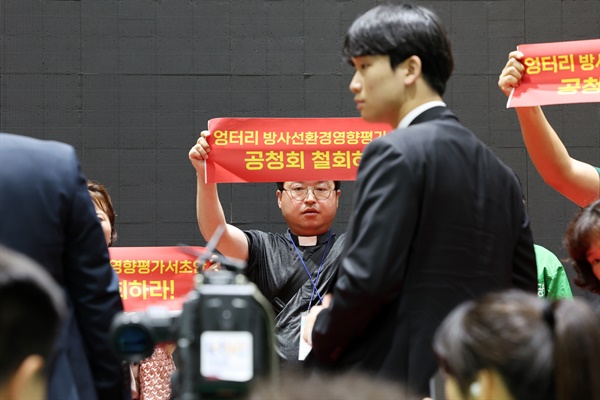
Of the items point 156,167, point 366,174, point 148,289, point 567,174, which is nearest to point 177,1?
point 156,167

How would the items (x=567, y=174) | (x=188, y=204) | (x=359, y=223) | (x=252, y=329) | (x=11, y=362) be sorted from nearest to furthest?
(x=11, y=362) < (x=252, y=329) < (x=359, y=223) < (x=567, y=174) < (x=188, y=204)

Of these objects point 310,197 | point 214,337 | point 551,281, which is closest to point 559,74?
point 551,281

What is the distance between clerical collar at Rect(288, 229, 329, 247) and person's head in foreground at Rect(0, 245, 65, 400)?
2496 millimetres

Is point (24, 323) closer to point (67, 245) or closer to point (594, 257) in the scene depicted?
point (67, 245)

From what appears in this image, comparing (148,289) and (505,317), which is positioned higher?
(505,317)

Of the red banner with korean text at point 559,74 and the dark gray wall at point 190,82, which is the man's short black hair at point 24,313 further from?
the dark gray wall at point 190,82

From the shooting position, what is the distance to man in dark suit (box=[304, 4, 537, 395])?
6.27ft

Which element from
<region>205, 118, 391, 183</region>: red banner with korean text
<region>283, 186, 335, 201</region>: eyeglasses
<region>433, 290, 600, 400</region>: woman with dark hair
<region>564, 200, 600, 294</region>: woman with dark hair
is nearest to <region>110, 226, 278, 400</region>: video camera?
<region>433, 290, 600, 400</region>: woman with dark hair

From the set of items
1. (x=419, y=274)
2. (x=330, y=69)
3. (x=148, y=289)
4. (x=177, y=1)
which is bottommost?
(x=148, y=289)

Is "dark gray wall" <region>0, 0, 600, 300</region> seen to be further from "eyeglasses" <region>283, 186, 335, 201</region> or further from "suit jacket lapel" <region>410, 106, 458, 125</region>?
"suit jacket lapel" <region>410, 106, 458, 125</region>

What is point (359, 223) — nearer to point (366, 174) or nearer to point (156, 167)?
point (366, 174)

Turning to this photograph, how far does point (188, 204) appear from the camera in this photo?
4.69 meters

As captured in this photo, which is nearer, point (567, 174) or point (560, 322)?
point (560, 322)

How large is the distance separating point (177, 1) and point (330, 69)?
0.84 m
